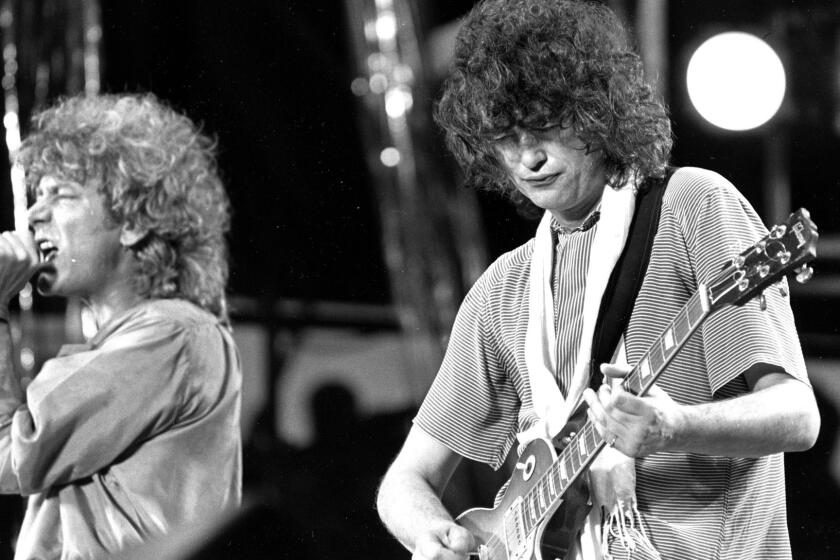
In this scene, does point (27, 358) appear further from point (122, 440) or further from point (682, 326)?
point (682, 326)

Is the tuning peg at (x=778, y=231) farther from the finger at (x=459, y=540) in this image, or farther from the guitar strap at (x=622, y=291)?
the finger at (x=459, y=540)

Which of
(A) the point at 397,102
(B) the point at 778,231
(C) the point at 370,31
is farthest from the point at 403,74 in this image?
(B) the point at 778,231

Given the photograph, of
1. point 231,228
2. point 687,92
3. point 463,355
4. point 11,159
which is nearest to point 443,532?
point 463,355

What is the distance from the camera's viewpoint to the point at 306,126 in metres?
2.99

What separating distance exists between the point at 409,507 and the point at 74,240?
112 centimetres

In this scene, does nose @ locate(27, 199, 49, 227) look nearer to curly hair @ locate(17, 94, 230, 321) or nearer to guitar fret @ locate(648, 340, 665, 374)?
curly hair @ locate(17, 94, 230, 321)

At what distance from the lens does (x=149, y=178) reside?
2.72 meters

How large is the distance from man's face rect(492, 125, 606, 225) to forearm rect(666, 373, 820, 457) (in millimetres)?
455

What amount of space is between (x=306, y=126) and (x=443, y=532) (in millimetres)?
1432

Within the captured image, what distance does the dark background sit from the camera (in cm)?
279

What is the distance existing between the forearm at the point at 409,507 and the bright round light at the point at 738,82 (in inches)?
39.0

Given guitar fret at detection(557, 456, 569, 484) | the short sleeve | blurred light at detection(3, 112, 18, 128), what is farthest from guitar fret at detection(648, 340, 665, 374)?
blurred light at detection(3, 112, 18, 128)

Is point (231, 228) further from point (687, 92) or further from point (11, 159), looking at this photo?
point (687, 92)

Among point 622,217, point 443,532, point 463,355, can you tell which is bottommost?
point 443,532
